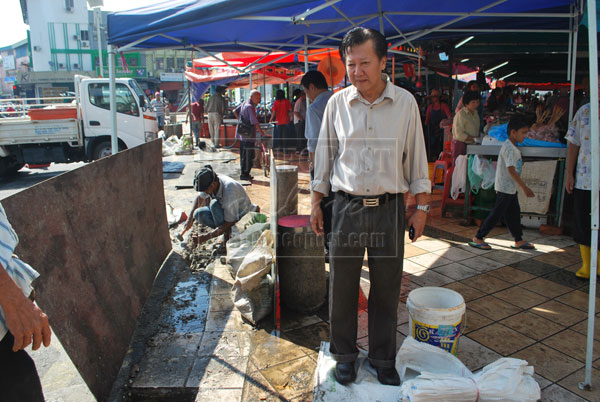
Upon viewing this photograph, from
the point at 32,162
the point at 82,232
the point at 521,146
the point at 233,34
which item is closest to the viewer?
the point at 82,232

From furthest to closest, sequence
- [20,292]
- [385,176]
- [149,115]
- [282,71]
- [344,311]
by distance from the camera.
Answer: [282,71] < [149,115] < [344,311] < [385,176] < [20,292]

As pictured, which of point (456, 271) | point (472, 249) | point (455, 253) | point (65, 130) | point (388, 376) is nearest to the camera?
point (388, 376)

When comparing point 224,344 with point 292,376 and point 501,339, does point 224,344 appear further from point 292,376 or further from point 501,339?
point 501,339

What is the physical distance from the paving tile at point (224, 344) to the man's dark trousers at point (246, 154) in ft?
21.8

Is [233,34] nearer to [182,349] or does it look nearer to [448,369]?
[182,349]

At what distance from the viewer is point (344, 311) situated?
8.16ft

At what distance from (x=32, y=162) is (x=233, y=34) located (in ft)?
Answer: 24.0

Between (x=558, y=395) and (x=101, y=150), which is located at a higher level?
(x=101, y=150)

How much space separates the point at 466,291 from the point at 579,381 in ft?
4.35

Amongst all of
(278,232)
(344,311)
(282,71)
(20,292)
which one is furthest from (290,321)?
(282,71)

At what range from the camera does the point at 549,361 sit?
2834 millimetres

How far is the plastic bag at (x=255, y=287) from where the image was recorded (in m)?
3.51

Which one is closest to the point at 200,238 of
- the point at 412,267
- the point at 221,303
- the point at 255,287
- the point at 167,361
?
the point at 221,303

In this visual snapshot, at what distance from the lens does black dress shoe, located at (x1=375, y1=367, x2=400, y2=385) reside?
2416mm
